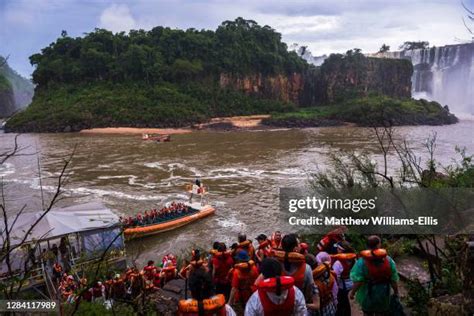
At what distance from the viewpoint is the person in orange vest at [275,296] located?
3.12 metres

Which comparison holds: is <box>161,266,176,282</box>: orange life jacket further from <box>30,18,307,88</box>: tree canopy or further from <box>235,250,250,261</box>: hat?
<box>30,18,307,88</box>: tree canopy

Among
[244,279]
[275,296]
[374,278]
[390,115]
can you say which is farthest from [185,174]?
[390,115]

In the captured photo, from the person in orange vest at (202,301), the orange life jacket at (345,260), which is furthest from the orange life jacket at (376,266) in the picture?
the person in orange vest at (202,301)

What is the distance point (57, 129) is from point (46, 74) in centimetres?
1902

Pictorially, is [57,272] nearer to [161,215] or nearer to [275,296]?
[275,296]

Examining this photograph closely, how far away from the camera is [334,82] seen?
84.3 meters

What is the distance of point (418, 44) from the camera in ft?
331

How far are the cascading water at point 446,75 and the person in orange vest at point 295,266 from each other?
279 feet

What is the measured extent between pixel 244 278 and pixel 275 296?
1.65 m

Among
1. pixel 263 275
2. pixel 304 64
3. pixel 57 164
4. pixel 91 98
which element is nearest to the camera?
pixel 263 275

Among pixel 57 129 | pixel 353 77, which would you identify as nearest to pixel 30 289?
pixel 57 129

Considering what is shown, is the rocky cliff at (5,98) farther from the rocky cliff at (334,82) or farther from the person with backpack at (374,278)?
the person with backpack at (374,278)

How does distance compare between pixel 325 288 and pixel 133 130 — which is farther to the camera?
pixel 133 130

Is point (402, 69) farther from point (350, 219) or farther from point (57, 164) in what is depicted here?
point (350, 219)
